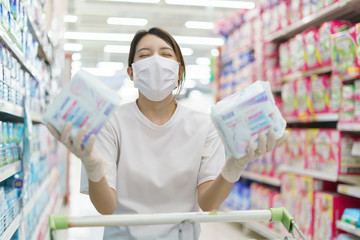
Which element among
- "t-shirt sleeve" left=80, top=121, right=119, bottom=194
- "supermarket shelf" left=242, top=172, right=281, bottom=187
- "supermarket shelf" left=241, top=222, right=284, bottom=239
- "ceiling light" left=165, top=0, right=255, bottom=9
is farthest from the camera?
"ceiling light" left=165, top=0, right=255, bottom=9

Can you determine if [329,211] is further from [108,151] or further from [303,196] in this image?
[108,151]

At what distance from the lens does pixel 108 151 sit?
1583mm

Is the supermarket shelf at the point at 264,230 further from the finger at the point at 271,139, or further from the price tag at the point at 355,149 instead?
the finger at the point at 271,139

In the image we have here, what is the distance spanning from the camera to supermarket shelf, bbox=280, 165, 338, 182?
3.01m

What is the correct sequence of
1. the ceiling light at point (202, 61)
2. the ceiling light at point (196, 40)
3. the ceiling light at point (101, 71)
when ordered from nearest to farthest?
the ceiling light at point (196, 40), the ceiling light at point (202, 61), the ceiling light at point (101, 71)

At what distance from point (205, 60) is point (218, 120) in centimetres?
1598

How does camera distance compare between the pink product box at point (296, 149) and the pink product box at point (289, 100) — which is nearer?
the pink product box at point (296, 149)

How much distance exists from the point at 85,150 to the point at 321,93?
249cm

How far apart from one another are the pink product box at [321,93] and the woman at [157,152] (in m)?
1.77

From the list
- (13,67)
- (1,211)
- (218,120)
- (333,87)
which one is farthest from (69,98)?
(333,87)

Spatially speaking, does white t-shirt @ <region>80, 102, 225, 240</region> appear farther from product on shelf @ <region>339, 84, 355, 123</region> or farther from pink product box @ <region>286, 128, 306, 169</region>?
pink product box @ <region>286, 128, 306, 169</region>

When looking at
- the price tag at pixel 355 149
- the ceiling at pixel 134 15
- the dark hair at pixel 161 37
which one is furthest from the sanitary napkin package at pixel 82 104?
the ceiling at pixel 134 15

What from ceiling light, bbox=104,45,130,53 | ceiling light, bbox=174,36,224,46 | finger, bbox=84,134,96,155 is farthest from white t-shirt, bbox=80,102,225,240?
ceiling light, bbox=104,45,130,53

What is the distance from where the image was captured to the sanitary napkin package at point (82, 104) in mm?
1115
